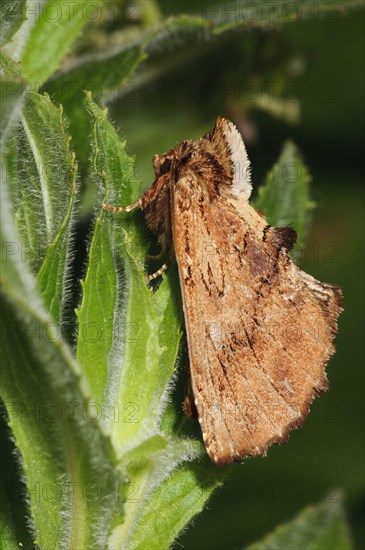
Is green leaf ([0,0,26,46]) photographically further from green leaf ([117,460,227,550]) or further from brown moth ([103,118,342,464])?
green leaf ([117,460,227,550])

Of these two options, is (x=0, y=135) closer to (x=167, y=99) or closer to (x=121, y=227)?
(x=121, y=227)

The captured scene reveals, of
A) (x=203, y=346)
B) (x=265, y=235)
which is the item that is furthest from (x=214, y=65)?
(x=203, y=346)

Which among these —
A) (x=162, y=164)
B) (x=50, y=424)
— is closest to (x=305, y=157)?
(x=162, y=164)

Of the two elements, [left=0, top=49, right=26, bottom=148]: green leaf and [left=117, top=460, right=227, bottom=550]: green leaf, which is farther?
[left=117, top=460, right=227, bottom=550]: green leaf

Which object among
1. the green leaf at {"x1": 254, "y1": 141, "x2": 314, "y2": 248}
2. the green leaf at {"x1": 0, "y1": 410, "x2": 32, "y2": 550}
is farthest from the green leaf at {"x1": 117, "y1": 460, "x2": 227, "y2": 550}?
the green leaf at {"x1": 254, "y1": 141, "x2": 314, "y2": 248}

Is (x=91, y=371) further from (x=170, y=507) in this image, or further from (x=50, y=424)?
(x=170, y=507)
